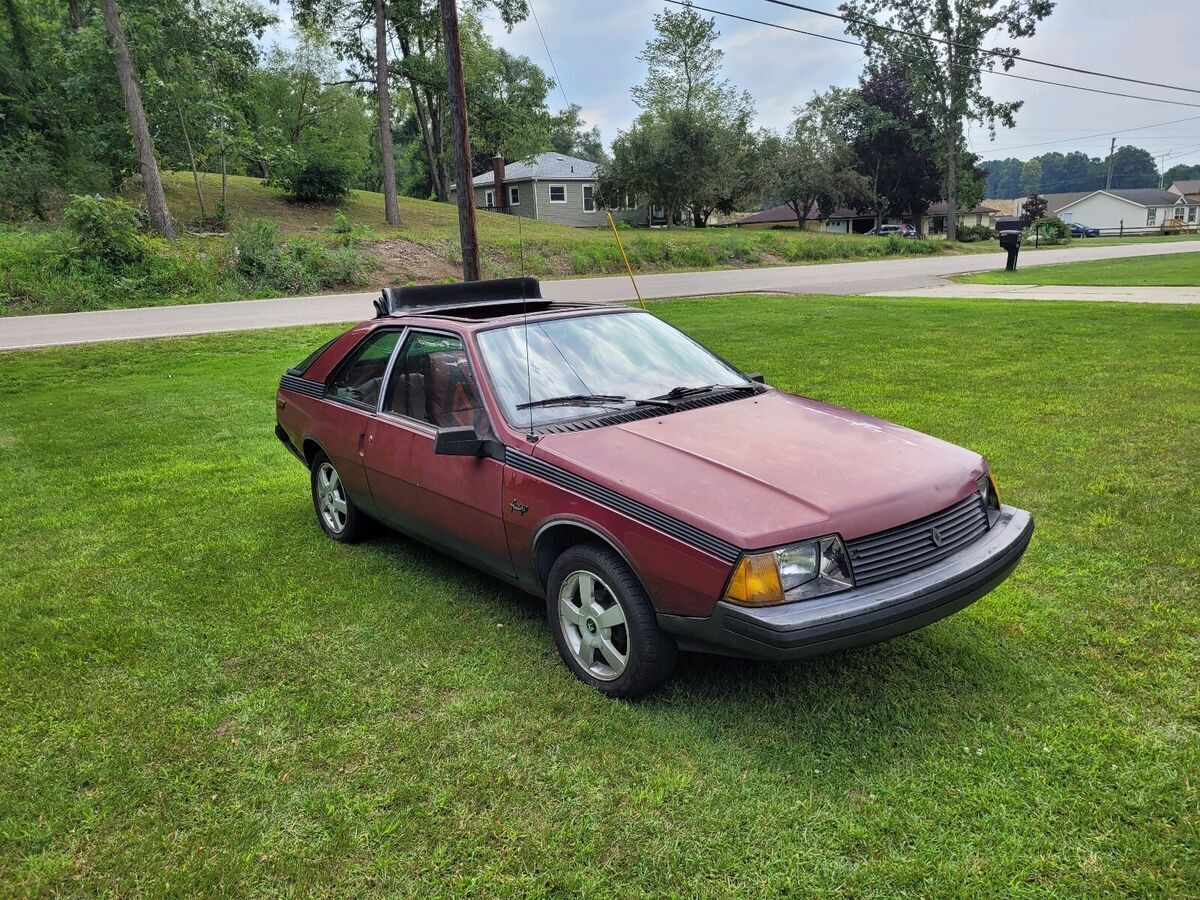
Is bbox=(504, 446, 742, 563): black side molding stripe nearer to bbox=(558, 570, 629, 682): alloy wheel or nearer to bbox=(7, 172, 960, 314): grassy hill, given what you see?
bbox=(558, 570, 629, 682): alloy wheel

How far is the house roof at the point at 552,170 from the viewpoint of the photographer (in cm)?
5316

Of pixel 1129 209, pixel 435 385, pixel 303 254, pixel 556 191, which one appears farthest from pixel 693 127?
pixel 1129 209

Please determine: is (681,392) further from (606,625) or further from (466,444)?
(606,625)

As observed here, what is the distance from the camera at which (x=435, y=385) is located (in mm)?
4258

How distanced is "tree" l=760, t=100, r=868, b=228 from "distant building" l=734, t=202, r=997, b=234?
6.47 meters

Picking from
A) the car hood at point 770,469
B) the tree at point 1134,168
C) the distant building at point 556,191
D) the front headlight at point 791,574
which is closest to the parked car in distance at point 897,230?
the distant building at point 556,191

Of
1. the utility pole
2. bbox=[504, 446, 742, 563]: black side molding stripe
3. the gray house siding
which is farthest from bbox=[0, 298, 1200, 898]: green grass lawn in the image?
the gray house siding

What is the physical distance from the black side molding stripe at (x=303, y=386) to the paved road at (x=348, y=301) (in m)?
11.4

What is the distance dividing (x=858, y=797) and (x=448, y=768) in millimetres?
1429

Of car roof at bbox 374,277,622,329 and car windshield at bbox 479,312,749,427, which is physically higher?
car roof at bbox 374,277,622,329

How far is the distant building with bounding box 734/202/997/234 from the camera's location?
67.1m

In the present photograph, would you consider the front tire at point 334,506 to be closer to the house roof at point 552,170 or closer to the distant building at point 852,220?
the house roof at point 552,170

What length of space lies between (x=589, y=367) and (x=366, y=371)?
1.55 m

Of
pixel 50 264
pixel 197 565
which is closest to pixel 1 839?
pixel 197 565
